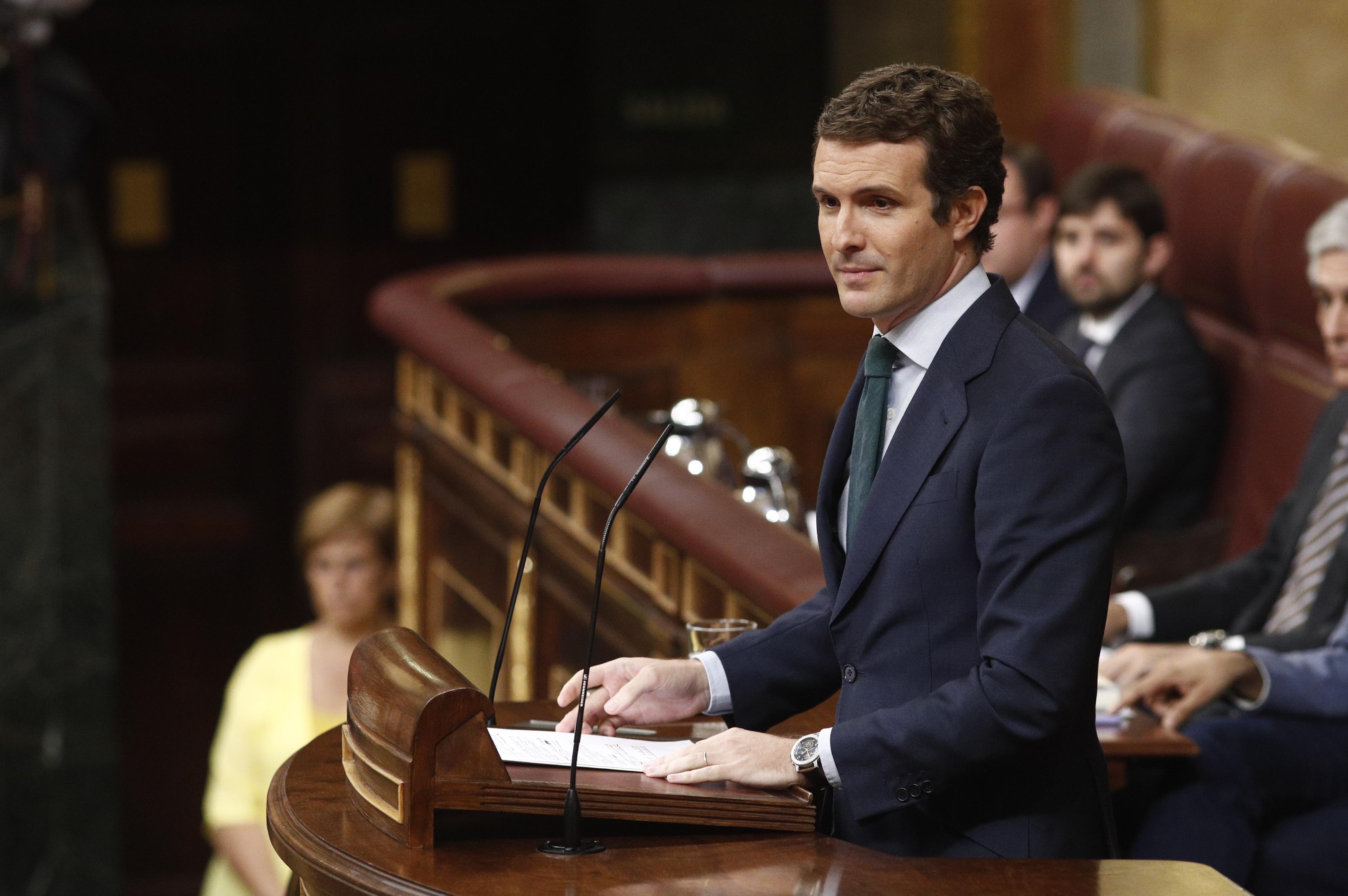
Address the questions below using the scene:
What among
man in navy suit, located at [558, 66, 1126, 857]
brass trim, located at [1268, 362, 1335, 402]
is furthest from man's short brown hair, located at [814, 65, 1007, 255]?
brass trim, located at [1268, 362, 1335, 402]

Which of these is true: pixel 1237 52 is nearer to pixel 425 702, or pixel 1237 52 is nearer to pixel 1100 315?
pixel 1100 315

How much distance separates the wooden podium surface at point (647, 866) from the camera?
133 cm

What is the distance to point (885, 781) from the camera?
1.44 meters

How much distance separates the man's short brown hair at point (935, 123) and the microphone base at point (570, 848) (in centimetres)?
60

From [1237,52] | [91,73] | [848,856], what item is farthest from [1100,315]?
[91,73]

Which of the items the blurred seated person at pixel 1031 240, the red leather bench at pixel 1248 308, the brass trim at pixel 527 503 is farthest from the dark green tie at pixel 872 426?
the blurred seated person at pixel 1031 240

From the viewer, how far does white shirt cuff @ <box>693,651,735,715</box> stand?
1703mm

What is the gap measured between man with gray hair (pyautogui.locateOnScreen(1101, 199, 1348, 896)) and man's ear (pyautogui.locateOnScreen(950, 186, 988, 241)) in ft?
3.14

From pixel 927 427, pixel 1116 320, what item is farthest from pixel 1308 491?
pixel 927 427

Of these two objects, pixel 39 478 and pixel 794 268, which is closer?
pixel 794 268

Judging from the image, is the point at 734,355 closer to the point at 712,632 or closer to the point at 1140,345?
the point at 1140,345

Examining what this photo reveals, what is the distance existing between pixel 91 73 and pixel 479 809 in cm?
609

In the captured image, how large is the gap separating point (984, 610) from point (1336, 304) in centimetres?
176

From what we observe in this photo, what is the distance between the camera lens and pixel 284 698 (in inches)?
139
